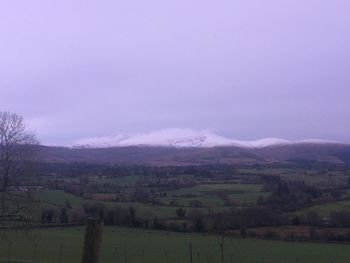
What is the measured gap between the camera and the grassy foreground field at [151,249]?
38.6m

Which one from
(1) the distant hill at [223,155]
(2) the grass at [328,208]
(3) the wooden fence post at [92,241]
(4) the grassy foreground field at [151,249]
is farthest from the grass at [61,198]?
(1) the distant hill at [223,155]

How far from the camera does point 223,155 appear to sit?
16825 centimetres

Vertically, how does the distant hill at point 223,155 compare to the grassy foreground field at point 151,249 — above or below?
above

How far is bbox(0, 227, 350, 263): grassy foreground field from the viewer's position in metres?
38.6

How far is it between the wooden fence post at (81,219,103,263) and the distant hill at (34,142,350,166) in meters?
142

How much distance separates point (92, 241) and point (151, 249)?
40880 mm

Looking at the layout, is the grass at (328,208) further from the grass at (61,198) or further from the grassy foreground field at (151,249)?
the grass at (61,198)

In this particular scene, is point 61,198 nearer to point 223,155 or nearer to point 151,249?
point 151,249

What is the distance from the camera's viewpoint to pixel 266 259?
39.4 meters

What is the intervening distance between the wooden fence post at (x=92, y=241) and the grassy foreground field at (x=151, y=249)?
30.3m

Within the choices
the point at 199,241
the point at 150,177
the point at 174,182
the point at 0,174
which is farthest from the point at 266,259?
Answer: the point at 150,177

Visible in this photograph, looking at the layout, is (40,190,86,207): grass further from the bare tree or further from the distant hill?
the distant hill

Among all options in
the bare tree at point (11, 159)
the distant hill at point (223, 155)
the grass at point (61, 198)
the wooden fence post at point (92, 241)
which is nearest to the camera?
the wooden fence post at point (92, 241)

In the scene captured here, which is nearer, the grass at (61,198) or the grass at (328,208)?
the grass at (328,208)
